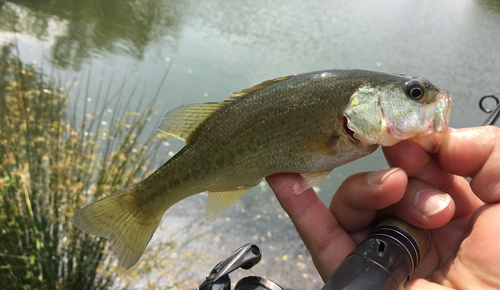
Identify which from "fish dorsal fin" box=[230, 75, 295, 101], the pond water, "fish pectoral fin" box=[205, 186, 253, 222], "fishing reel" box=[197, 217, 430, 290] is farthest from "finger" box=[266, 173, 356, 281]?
the pond water

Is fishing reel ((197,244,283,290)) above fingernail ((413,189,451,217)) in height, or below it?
below

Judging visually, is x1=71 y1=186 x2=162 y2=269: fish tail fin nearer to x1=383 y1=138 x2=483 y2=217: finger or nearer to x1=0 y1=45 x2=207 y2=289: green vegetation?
x1=383 y1=138 x2=483 y2=217: finger

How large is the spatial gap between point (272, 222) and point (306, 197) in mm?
3305

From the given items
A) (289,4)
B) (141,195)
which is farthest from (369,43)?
(141,195)

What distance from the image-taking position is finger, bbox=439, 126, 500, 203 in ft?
4.64

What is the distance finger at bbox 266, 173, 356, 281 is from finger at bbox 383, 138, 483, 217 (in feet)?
1.48

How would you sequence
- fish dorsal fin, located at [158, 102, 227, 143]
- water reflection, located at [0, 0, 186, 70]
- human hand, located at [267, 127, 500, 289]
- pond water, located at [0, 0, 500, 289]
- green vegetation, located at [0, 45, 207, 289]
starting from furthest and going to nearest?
water reflection, located at [0, 0, 186, 70] < pond water, located at [0, 0, 500, 289] < green vegetation, located at [0, 45, 207, 289] < fish dorsal fin, located at [158, 102, 227, 143] < human hand, located at [267, 127, 500, 289]

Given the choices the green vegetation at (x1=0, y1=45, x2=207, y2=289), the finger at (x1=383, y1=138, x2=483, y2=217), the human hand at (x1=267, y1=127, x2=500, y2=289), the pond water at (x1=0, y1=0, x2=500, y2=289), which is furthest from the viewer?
the pond water at (x1=0, y1=0, x2=500, y2=289)

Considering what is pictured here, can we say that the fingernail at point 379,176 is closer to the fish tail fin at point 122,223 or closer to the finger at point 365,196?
the finger at point 365,196

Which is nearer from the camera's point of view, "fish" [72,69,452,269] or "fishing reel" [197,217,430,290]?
"fishing reel" [197,217,430,290]

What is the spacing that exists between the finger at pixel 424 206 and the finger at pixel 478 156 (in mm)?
167

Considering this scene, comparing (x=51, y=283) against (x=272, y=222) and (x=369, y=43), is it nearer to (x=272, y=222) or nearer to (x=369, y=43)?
(x=272, y=222)

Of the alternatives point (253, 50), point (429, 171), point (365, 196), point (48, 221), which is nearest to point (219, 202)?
point (365, 196)

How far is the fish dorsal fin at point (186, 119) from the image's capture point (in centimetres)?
163
